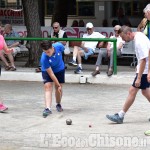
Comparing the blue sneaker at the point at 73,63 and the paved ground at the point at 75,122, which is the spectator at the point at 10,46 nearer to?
the paved ground at the point at 75,122

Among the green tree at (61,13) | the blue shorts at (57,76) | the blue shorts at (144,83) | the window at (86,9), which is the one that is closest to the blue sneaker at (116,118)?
the blue shorts at (144,83)

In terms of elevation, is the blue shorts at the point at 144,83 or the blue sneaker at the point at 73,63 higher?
the blue shorts at the point at 144,83

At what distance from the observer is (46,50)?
8477 mm

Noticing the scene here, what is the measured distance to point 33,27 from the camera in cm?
1404

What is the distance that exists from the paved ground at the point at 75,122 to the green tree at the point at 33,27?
2346mm

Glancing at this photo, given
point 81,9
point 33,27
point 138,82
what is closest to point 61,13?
point 33,27

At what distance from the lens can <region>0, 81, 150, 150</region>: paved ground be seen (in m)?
7.04

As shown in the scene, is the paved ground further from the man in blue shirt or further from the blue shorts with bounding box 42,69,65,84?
the blue shorts with bounding box 42,69,65,84

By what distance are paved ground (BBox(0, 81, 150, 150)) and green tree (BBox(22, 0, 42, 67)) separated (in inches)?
92.4

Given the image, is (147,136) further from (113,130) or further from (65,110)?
(65,110)

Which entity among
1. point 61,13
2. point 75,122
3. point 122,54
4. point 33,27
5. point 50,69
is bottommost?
point 75,122

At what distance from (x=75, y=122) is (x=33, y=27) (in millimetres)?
6172

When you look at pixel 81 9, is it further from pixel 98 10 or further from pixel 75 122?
pixel 75 122

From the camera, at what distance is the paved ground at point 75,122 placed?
7.04 meters
